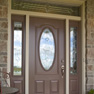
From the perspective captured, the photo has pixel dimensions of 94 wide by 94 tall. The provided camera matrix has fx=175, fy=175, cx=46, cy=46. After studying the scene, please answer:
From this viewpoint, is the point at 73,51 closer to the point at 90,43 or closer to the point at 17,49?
the point at 90,43

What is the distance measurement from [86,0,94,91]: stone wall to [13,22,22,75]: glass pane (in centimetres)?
153

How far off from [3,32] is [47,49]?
1.07 metres

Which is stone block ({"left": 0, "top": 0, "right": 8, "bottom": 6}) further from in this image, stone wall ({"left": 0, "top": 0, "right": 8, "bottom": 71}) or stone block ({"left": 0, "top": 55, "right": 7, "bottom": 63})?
stone block ({"left": 0, "top": 55, "right": 7, "bottom": 63})

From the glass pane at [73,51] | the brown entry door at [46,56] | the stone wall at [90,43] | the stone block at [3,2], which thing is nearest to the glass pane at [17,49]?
the brown entry door at [46,56]

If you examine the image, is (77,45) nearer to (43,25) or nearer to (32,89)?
(43,25)

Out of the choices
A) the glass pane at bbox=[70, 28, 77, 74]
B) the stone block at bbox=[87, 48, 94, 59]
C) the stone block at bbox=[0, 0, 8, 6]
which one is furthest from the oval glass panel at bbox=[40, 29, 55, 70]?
the stone block at bbox=[0, 0, 8, 6]

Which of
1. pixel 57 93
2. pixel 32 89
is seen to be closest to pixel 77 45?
pixel 57 93

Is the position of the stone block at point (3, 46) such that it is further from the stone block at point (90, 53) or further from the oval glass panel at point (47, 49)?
the stone block at point (90, 53)

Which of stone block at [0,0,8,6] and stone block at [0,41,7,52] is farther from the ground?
stone block at [0,0,8,6]

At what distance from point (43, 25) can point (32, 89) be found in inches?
56.3

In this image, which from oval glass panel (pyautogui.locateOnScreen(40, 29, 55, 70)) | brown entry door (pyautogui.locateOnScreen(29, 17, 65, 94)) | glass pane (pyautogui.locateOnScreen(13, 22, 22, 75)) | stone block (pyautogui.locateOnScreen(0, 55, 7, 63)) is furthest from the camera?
oval glass panel (pyautogui.locateOnScreen(40, 29, 55, 70))

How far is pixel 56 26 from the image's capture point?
404cm

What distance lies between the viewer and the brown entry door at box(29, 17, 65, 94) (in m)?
3.81

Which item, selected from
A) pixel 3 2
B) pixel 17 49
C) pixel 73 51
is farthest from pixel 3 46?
pixel 73 51
